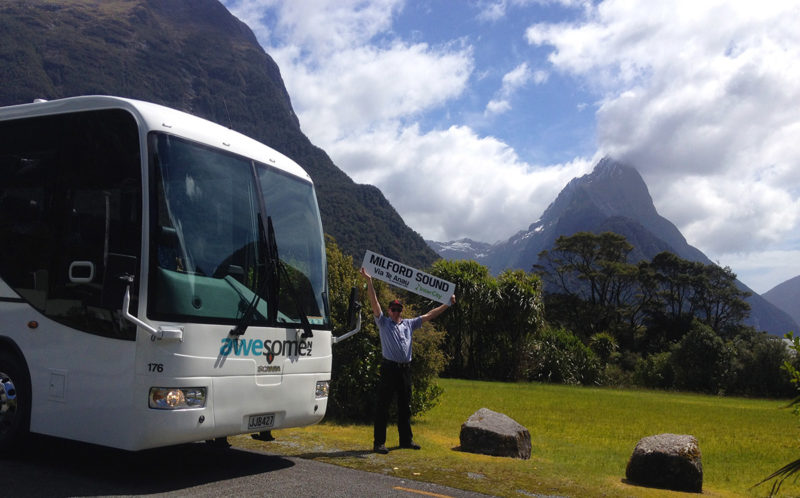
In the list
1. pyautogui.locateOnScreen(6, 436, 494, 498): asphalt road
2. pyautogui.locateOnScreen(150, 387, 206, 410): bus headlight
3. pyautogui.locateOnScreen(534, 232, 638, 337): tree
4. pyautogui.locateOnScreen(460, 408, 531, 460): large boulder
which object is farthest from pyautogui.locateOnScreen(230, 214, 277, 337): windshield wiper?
pyautogui.locateOnScreen(534, 232, 638, 337): tree

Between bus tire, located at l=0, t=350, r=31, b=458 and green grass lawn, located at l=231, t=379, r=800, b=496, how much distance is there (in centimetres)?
281

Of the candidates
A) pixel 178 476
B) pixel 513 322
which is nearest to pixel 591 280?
pixel 513 322

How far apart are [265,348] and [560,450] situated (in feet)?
19.2

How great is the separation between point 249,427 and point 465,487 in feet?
7.45

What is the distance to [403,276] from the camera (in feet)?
27.6

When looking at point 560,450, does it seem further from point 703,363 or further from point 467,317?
point 703,363

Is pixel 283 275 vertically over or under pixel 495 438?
over

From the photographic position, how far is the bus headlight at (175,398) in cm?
569

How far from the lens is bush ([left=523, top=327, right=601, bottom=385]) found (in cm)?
3747

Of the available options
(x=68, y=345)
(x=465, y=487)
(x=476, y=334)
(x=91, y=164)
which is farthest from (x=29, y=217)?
(x=476, y=334)

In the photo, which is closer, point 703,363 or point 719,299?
point 703,363

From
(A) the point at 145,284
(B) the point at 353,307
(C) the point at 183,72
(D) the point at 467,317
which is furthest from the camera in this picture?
(C) the point at 183,72

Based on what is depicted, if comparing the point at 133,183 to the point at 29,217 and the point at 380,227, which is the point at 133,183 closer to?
the point at 29,217

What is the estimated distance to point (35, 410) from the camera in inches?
250
